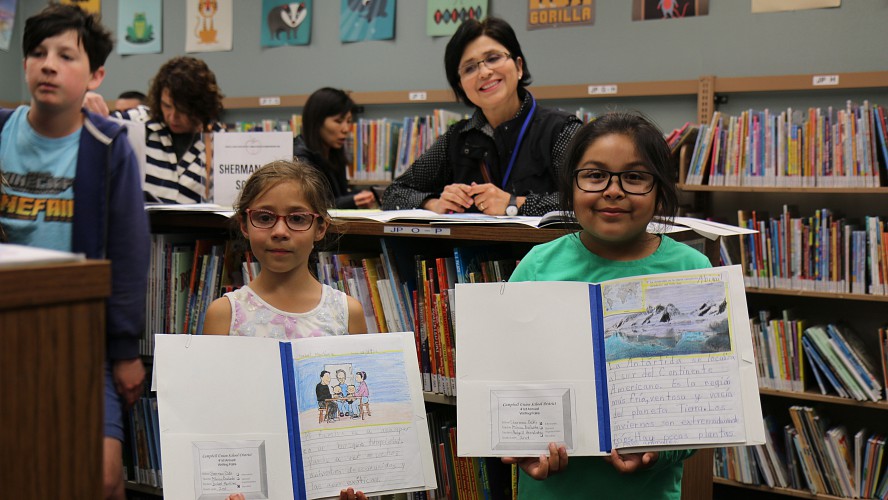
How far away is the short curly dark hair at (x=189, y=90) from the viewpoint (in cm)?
342

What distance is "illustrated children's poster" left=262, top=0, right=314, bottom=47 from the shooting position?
5953 mm

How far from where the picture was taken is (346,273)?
8.09 ft

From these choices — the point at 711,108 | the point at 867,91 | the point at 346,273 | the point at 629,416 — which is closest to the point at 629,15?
the point at 711,108

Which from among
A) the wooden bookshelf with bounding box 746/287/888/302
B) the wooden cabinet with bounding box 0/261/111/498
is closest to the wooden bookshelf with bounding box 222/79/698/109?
the wooden bookshelf with bounding box 746/287/888/302

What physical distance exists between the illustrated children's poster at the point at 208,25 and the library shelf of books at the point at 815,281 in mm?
3852

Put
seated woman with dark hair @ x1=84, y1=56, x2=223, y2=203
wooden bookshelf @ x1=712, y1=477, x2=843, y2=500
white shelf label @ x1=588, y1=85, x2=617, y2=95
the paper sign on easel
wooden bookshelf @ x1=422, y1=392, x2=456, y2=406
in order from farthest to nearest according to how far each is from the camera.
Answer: white shelf label @ x1=588, y1=85, x2=617, y2=95 → wooden bookshelf @ x1=712, y1=477, x2=843, y2=500 → seated woman with dark hair @ x1=84, y1=56, x2=223, y2=203 → the paper sign on easel → wooden bookshelf @ x1=422, y1=392, x2=456, y2=406

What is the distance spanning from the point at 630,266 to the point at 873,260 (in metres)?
2.54

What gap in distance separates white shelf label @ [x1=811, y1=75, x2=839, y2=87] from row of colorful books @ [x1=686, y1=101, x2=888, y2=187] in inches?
6.3

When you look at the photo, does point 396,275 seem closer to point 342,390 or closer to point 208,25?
point 342,390

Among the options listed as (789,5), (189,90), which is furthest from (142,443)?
(789,5)

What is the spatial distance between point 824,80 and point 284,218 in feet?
10.9

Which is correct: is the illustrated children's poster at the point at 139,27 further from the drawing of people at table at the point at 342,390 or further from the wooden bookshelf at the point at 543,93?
the drawing of people at table at the point at 342,390

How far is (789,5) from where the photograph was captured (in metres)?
4.34

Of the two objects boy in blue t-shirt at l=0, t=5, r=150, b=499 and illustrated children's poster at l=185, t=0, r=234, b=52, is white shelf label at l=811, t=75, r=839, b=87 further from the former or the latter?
illustrated children's poster at l=185, t=0, r=234, b=52
